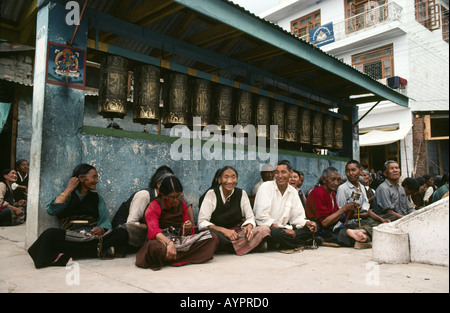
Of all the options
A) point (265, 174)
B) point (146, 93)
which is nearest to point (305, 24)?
point (265, 174)

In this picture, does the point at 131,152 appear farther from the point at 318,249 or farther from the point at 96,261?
the point at 318,249

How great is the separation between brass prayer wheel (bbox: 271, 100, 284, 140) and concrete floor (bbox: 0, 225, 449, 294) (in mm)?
3361

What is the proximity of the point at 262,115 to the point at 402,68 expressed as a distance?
10.5 meters

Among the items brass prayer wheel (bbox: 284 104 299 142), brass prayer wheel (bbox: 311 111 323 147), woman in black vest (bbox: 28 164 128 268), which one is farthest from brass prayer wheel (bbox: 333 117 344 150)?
woman in black vest (bbox: 28 164 128 268)

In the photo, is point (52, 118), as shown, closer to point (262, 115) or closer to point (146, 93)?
point (146, 93)

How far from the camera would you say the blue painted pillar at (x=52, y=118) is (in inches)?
152

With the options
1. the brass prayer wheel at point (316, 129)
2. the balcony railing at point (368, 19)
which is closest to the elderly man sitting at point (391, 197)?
the brass prayer wheel at point (316, 129)

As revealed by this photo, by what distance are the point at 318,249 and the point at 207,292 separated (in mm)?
2504

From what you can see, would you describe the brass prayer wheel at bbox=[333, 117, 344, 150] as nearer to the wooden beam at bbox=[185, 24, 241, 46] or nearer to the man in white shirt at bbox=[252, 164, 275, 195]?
the man in white shirt at bbox=[252, 164, 275, 195]

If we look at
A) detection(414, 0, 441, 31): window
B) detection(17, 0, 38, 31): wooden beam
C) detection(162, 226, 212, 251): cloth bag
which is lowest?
detection(162, 226, 212, 251): cloth bag

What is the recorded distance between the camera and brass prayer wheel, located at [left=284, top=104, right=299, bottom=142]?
7066mm

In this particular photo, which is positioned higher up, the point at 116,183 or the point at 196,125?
the point at 196,125

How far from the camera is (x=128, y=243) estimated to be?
13.0ft
